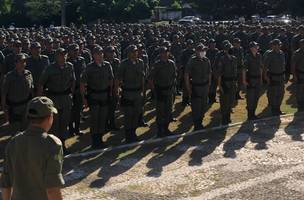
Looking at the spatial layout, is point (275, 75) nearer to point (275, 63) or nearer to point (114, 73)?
point (275, 63)

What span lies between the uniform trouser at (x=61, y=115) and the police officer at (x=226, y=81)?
3794 millimetres

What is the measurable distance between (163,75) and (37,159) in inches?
276

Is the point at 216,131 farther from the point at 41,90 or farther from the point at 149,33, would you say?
the point at 149,33

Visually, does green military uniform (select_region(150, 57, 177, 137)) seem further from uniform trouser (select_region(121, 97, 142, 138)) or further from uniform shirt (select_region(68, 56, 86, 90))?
uniform shirt (select_region(68, 56, 86, 90))

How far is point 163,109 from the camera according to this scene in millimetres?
11422

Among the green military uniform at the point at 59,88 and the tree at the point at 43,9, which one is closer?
the green military uniform at the point at 59,88

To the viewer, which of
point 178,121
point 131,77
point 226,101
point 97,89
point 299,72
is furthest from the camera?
point 299,72

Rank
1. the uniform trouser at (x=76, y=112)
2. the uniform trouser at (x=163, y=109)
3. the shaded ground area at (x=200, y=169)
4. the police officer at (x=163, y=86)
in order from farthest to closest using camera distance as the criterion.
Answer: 1. the uniform trouser at (x=76, y=112)
2. the uniform trouser at (x=163, y=109)
3. the police officer at (x=163, y=86)
4. the shaded ground area at (x=200, y=169)

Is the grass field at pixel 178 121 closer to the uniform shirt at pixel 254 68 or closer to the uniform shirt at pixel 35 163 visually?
the uniform shirt at pixel 254 68

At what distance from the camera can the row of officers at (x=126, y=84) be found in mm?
9781

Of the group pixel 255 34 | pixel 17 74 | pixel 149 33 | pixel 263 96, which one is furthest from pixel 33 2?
pixel 17 74

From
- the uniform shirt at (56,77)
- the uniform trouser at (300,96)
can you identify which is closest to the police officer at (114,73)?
the uniform shirt at (56,77)

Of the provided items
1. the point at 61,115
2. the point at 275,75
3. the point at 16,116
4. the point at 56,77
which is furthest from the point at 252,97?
the point at 16,116

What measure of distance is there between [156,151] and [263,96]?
6.34 meters
